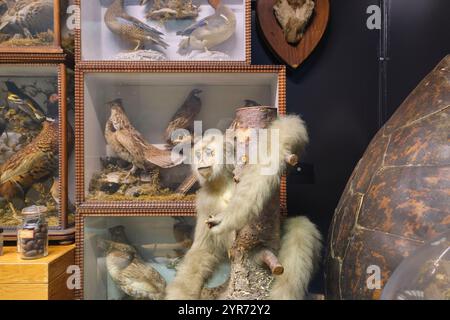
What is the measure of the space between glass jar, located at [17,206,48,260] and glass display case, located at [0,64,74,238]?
81 millimetres

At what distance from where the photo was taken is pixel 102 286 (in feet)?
4.36

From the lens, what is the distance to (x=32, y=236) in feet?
4.27

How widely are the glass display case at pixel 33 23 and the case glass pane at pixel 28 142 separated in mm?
115

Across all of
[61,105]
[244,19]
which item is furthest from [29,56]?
[244,19]

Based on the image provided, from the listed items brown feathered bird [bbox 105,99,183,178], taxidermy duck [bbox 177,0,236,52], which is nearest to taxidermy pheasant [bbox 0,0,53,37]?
brown feathered bird [bbox 105,99,183,178]

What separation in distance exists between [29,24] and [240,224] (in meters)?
1.23

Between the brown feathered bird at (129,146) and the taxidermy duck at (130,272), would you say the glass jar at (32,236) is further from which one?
the brown feathered bird at (129,146)

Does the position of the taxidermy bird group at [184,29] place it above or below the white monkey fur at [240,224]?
above

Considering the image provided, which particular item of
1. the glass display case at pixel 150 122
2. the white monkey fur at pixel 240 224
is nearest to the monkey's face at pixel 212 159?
the white monkey fur at pixel 240 224

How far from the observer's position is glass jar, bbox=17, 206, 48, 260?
1.29 metres

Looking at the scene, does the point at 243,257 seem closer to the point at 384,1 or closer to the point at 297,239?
the point at 297,239

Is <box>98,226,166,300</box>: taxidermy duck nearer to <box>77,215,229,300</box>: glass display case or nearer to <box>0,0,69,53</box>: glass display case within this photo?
<box>77,215,229,300</box>: glass display case

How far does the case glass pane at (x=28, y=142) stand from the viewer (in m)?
1.44

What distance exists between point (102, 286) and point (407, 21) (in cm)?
176
